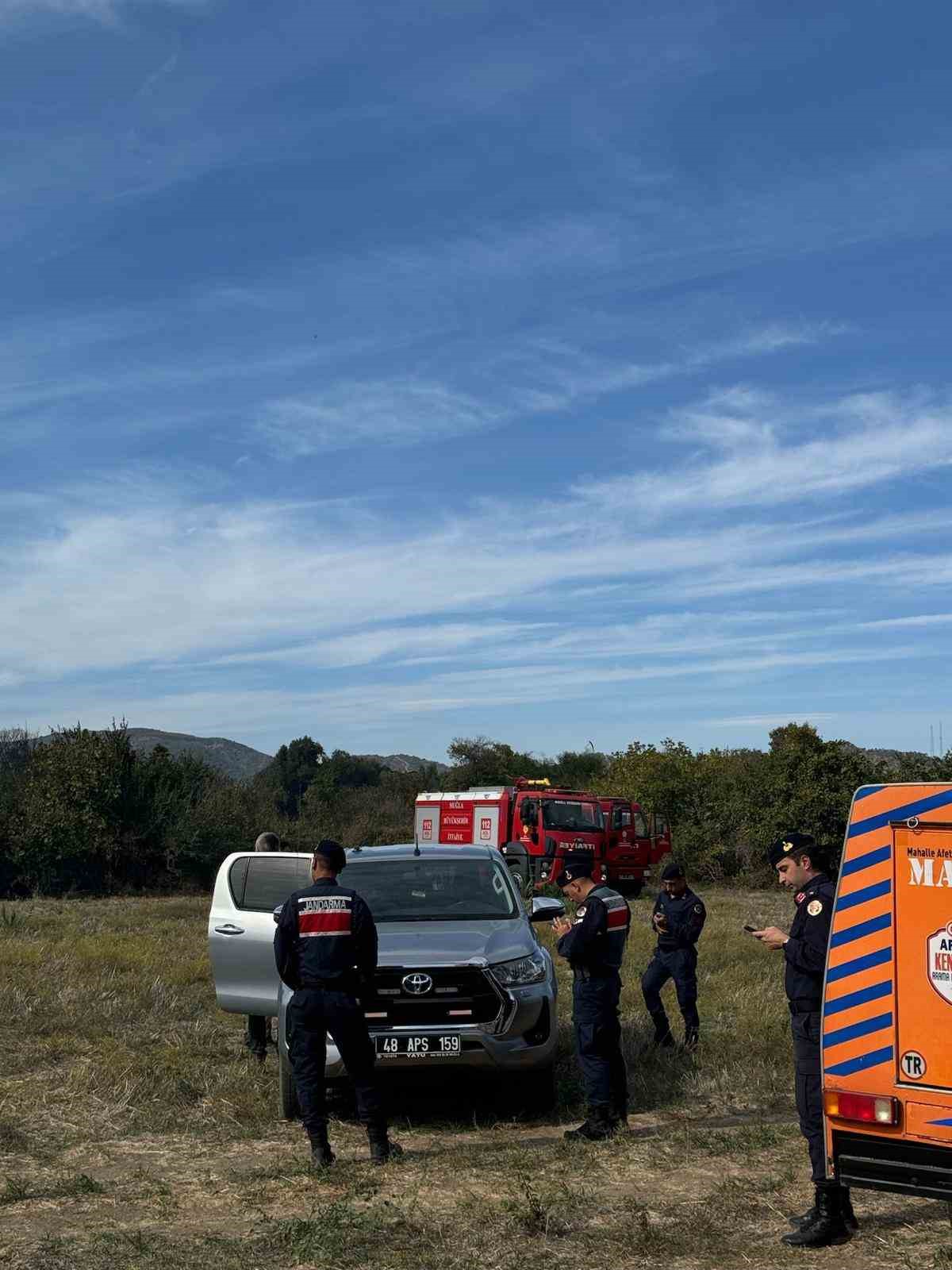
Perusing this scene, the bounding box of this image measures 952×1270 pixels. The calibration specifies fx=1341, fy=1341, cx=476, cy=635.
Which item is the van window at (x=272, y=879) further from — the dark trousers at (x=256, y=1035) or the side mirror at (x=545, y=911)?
the side mirror at (x=545, y=911)

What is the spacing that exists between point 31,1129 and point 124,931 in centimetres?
1296

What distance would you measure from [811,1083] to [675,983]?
4918 mm

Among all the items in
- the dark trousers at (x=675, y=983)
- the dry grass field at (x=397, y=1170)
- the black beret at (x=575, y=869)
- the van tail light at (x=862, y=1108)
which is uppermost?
the black beret at (x=575, y=869)

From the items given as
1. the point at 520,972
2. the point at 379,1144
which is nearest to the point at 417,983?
the point at 520,972

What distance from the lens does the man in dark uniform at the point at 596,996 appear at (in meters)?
8.27

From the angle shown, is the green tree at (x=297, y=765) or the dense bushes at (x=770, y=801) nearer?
the dense bushes at (x=770, y=801)

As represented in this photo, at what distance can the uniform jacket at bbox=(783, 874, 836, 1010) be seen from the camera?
21.2 ft

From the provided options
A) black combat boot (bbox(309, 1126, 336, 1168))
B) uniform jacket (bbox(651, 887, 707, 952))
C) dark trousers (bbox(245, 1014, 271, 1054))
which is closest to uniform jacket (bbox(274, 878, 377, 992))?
black combat boot (bbox(309, 1126, 336, 1168))

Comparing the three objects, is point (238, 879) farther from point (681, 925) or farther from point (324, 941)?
point (681, 925)

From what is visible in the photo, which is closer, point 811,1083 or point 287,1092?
point 811,1083

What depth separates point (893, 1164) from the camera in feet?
18.3

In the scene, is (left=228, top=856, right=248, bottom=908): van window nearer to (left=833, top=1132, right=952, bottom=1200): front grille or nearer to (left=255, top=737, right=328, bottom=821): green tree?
(left=833, top=1132, right=952, bottom=1200): front grille

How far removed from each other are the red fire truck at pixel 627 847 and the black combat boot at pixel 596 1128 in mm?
23961

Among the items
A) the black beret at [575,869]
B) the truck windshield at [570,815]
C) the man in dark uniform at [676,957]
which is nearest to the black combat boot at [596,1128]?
the black beret at [575,869]
